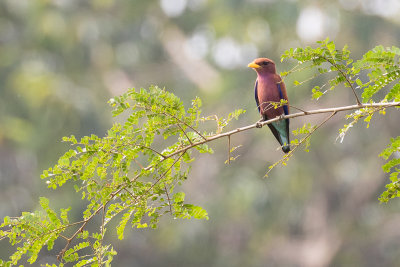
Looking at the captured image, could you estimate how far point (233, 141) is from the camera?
16.8 m

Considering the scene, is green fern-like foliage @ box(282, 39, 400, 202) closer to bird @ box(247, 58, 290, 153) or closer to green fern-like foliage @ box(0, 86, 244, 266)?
green fern-like foliage @ box(0, 86, 244, 266)

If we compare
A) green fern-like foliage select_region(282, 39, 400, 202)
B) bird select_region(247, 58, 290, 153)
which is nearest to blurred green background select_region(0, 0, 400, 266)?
bird select_region(247, 58, 290, 153)

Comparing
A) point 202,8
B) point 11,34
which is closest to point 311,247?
point 202,8

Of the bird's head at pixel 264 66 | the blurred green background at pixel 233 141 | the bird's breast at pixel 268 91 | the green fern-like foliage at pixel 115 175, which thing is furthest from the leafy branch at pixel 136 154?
the blurred green background at pixel 233 141

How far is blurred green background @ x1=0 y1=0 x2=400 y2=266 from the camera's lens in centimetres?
1617

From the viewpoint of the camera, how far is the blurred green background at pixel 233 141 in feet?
53.1

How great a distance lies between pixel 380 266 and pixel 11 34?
38.2 feet

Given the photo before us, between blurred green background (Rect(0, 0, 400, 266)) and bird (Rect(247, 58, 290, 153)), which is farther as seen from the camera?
blurred green background (Rect(0, 0, 400, 266))

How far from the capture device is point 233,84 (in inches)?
667

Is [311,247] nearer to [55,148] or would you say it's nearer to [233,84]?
[233,84]

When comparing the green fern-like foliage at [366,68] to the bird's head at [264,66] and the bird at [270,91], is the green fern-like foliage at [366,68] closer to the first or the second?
the bird at [270,91]

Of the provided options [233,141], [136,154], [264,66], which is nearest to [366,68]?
[136,154]

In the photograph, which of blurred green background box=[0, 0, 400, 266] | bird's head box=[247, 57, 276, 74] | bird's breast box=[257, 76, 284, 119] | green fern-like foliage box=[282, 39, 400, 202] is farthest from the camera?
blurred green background box=[0, 0, 400, 266]

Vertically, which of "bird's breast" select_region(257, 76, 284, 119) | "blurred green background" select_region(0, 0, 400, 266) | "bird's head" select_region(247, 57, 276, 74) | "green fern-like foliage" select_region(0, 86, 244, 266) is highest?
"blurred green background" select_region(0, 0, 400, 266)
